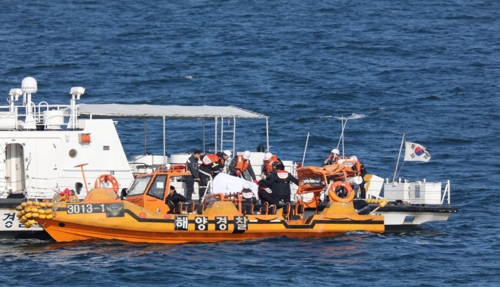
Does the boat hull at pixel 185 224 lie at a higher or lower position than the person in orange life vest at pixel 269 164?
lower

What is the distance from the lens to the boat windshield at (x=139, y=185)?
25.6 metres

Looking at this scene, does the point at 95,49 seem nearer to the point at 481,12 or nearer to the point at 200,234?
the point at 481,12

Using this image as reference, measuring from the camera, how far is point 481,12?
256 ft

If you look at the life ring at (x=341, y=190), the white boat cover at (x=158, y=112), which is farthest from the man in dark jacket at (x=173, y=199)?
the life ring at (x=341, y=190)

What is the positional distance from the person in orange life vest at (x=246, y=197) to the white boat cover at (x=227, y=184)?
34 cm

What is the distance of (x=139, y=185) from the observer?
2577 centimetres

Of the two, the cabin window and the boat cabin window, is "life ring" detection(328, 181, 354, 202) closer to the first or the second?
the boat cabin window

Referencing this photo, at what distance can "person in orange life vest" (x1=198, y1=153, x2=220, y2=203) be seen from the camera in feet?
89.5

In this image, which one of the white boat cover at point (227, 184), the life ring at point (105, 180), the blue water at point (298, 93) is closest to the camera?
the blue water at point (298, 93)

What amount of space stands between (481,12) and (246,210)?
183 ft


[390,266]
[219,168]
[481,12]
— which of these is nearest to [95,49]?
[481,12]

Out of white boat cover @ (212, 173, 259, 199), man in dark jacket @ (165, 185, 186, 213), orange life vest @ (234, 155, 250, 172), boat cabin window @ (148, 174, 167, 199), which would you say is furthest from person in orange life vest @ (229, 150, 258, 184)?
boat cabin window @ (148, 174, 167, 199)

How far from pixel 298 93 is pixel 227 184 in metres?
28.3

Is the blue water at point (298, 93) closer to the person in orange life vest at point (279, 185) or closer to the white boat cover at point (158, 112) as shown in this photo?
the person in orange life vest at point (279, 185)
